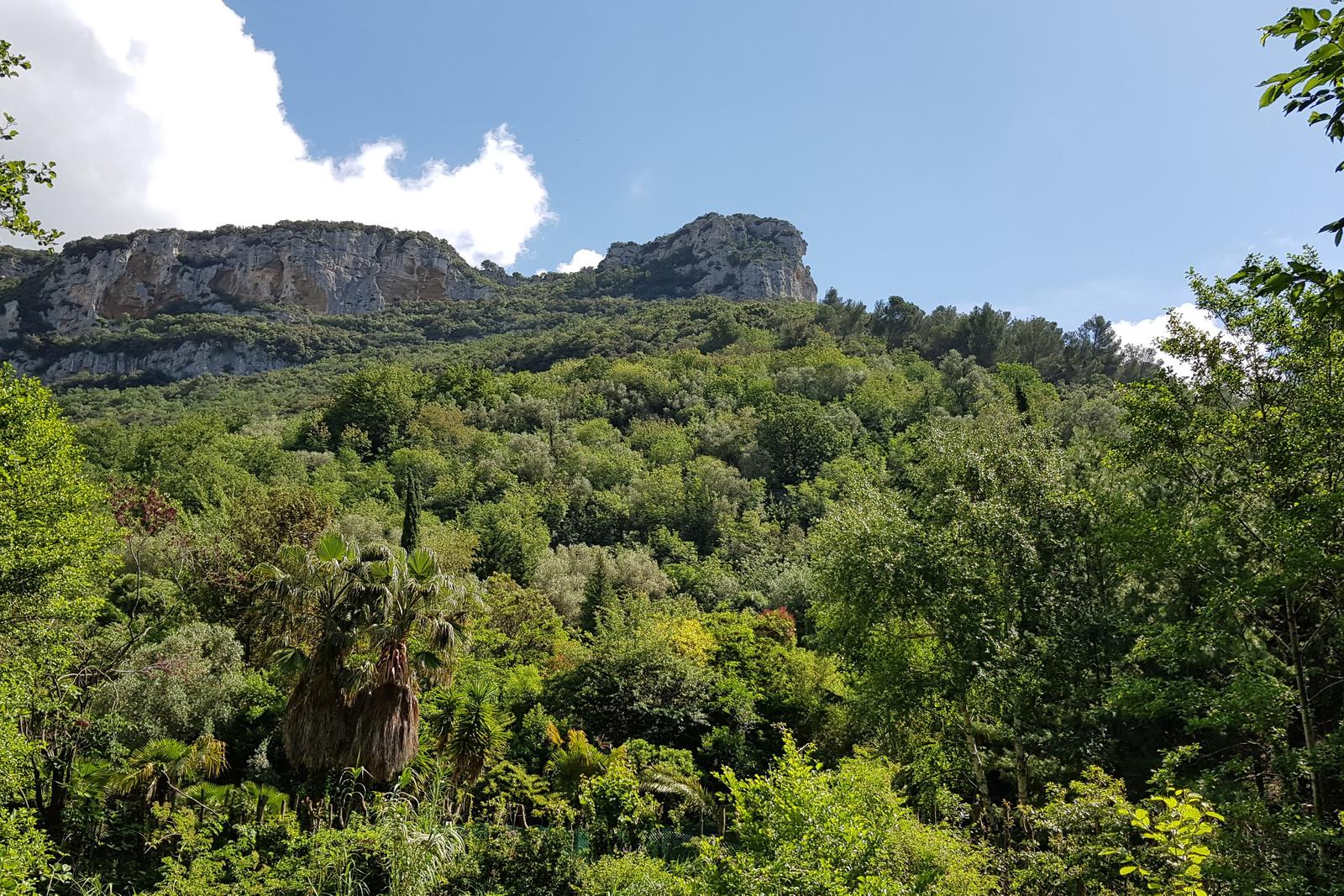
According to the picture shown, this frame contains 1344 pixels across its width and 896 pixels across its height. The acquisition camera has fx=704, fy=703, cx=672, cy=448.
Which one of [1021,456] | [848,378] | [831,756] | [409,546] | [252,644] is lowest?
[831,756]

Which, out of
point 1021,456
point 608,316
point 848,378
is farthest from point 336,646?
point 608,316

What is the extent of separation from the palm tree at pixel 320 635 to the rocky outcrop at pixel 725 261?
343 feet

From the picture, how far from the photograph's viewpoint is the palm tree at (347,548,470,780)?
1091 centimetres

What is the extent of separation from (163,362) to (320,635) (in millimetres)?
91200

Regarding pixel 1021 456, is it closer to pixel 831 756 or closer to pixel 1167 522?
pixel 1167 522

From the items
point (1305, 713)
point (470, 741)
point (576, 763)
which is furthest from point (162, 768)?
point (1305, 713)

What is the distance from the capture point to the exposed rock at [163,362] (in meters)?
82.4

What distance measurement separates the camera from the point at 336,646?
11.0 metres

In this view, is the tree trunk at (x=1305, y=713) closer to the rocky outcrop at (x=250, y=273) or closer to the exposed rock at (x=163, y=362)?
the exposed rock at (x=163, y=362)

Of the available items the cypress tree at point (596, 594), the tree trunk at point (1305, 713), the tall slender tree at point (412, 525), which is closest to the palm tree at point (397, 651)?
the tree trunk at point (1305, 713)

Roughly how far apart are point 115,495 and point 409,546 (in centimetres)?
827

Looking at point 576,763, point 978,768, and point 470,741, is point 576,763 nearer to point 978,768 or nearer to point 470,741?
point 470,741

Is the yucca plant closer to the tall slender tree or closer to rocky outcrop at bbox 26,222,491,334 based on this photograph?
the tall slender tree

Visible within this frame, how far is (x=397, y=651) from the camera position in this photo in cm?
1133
